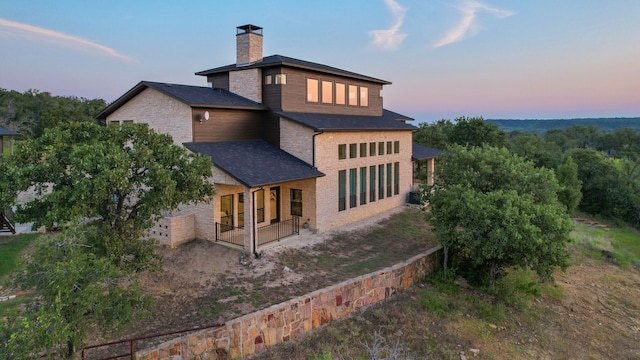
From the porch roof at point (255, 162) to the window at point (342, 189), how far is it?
217cm

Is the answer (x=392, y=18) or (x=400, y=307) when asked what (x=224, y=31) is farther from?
(x=400, y=307)

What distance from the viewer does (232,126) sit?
17891mm

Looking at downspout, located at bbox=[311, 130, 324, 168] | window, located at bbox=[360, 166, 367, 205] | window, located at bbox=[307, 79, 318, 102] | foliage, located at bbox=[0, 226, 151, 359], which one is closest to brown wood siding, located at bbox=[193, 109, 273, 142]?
downspout, located at bbox=[311, 130, 324, 168]

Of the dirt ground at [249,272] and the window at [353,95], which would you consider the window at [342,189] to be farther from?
the window at [353,95]

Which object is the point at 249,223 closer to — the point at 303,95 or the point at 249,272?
the point at 249,272

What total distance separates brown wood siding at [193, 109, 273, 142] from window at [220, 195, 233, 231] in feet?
8.63

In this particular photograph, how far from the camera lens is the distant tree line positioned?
45.5 m

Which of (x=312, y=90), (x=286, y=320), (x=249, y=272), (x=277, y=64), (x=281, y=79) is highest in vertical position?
(x=277, y=64)

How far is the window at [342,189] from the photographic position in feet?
63.7

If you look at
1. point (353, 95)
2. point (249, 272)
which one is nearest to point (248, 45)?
point (353, 95)

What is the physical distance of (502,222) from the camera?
13336 millimetres

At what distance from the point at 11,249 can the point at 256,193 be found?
8.89 metres

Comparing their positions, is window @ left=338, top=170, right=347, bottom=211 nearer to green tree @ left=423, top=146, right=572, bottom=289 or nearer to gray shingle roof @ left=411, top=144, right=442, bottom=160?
green tree @ left=423, top=146, right=572, bottom=289

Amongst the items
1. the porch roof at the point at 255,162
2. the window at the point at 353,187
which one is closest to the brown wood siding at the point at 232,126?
the porch roof at the point at 255,162
